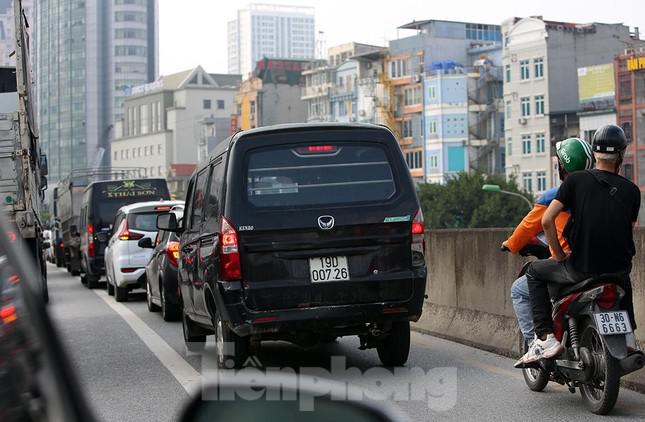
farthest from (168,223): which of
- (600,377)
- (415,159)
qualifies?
(415,159)

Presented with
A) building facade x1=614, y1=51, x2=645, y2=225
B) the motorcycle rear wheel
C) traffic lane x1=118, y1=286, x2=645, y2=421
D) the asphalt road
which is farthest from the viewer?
building facade x1=614, y1=51, x2=645, y2=225

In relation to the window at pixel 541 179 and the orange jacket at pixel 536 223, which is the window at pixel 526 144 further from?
the orange jacket at pixel 536 223

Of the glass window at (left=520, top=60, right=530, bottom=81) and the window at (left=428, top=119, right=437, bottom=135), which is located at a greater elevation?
the glass window at (left=520, top=60, right=530, bottom=81)

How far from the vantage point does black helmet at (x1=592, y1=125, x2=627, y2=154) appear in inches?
316

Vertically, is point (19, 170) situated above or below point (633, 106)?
below

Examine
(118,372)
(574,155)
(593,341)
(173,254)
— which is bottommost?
Answer: (118,372)

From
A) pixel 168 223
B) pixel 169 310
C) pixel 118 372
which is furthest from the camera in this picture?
pixel 169 310

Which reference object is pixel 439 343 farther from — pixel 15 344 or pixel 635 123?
pixel 635 123

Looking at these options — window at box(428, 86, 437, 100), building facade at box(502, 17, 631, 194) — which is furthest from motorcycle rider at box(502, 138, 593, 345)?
window at box(428, 86, 437, 100)

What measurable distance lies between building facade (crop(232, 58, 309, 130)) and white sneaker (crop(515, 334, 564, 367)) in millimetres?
161334

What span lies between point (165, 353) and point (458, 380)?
3.60 metres

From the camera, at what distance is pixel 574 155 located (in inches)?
332

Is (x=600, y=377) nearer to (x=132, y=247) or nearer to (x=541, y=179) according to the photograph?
(x=132, y=247)

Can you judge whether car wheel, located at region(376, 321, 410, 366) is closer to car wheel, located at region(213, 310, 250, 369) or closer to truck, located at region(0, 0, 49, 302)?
car wheel, located at region(213, 310, 250, 369)
